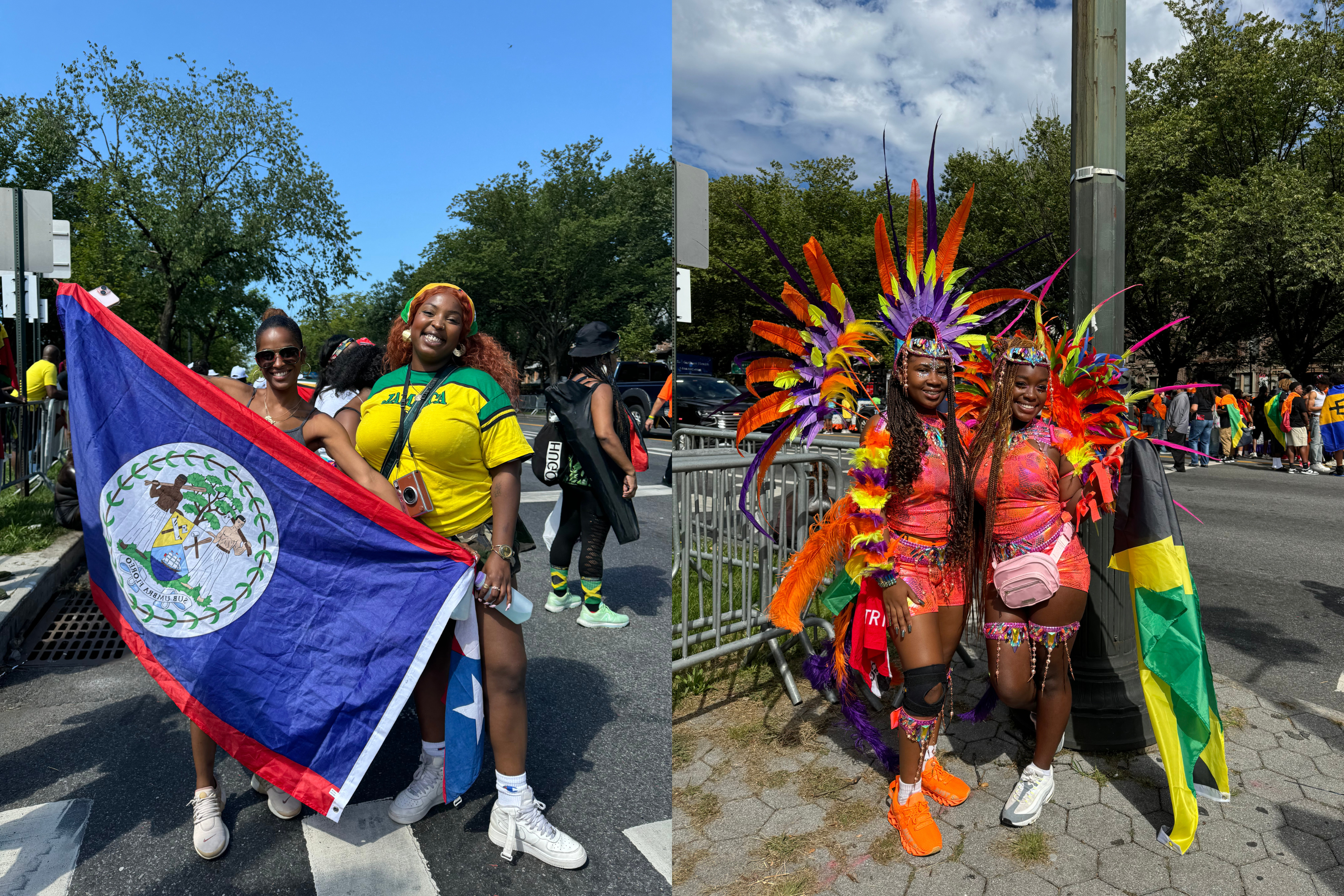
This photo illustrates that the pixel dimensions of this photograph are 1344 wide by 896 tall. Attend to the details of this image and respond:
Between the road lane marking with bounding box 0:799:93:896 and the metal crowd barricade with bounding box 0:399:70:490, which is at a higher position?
the metal crowd barricade with bounding box 0:399:70:490

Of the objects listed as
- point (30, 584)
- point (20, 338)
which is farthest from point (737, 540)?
point (20, 338)

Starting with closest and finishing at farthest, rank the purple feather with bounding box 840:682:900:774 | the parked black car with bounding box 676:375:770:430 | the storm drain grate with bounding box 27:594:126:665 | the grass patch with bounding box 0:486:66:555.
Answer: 1. the purple feather with bounding box 840:682:900:774
2. the storm drain grate with bounding box 27:594:126:665
3. the grass patch with bounding box 0:486:66:555
4. the parked black car with bounding box 676:375:770:430

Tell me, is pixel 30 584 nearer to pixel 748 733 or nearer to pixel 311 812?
pixel 311 812

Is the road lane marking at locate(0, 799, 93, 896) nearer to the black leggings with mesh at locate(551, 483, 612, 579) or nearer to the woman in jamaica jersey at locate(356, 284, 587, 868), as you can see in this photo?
the woman in jamaica jersey at locate(356, 284, 587, 868)

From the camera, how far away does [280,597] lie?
2816 millimetres

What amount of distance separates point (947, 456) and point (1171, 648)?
3.55 ft

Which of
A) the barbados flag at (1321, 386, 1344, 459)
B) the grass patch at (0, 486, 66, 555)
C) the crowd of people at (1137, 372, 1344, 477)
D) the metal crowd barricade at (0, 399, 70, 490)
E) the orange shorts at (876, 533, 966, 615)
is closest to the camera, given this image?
the orange shorts at (876, 533, 966, 615)

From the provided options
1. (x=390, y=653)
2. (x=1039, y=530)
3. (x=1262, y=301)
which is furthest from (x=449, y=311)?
(x=1262, y=301)

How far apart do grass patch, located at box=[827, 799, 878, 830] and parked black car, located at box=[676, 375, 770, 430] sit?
15163mm

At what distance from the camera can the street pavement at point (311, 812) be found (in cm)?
273

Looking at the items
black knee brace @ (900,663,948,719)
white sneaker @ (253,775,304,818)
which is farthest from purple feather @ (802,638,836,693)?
white sneaker @ (253,775,304,818)

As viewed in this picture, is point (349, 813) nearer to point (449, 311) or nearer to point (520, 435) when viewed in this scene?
point (520, 435)

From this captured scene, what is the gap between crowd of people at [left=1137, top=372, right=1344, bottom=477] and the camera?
15.7 m

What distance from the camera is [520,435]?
9.35ft
